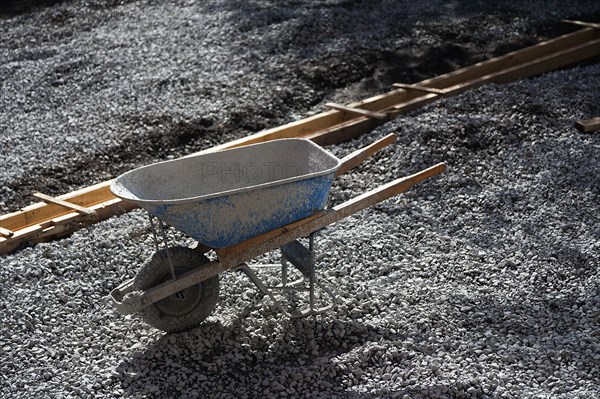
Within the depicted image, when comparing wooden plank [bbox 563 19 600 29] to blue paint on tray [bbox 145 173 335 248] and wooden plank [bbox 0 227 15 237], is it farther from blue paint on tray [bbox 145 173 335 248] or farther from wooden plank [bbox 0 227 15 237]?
wooden plank [bbox 0 227 15 237]

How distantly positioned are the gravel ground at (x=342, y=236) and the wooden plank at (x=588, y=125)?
3.3 inches

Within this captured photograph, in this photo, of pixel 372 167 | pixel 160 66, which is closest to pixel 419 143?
pixel 372 167

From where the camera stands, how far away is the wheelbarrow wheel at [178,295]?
4.66 meters

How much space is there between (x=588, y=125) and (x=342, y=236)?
2524mm

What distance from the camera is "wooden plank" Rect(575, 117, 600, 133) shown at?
22.9 ft

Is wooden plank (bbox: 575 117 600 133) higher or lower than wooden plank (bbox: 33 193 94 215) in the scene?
lower

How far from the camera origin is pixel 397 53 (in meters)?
9.16

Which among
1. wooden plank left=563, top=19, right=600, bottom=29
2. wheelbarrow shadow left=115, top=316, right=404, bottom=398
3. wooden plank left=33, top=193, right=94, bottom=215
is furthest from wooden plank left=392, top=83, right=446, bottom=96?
wheelbarrow shadow left=115, top=316, right=404, bottom=398

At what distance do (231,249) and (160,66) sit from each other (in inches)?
187

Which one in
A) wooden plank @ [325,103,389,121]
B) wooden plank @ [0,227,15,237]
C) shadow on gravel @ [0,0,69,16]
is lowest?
wooden plank @ [0,227,15,237]

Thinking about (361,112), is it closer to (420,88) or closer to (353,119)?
(353,119)

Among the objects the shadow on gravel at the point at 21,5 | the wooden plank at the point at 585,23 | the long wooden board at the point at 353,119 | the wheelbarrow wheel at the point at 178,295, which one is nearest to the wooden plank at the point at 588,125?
the long wooden board at the point at 353,119

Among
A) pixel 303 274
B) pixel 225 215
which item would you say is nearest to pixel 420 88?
pixel 303 274

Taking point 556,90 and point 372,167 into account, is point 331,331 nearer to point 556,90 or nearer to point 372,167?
point 372,167
